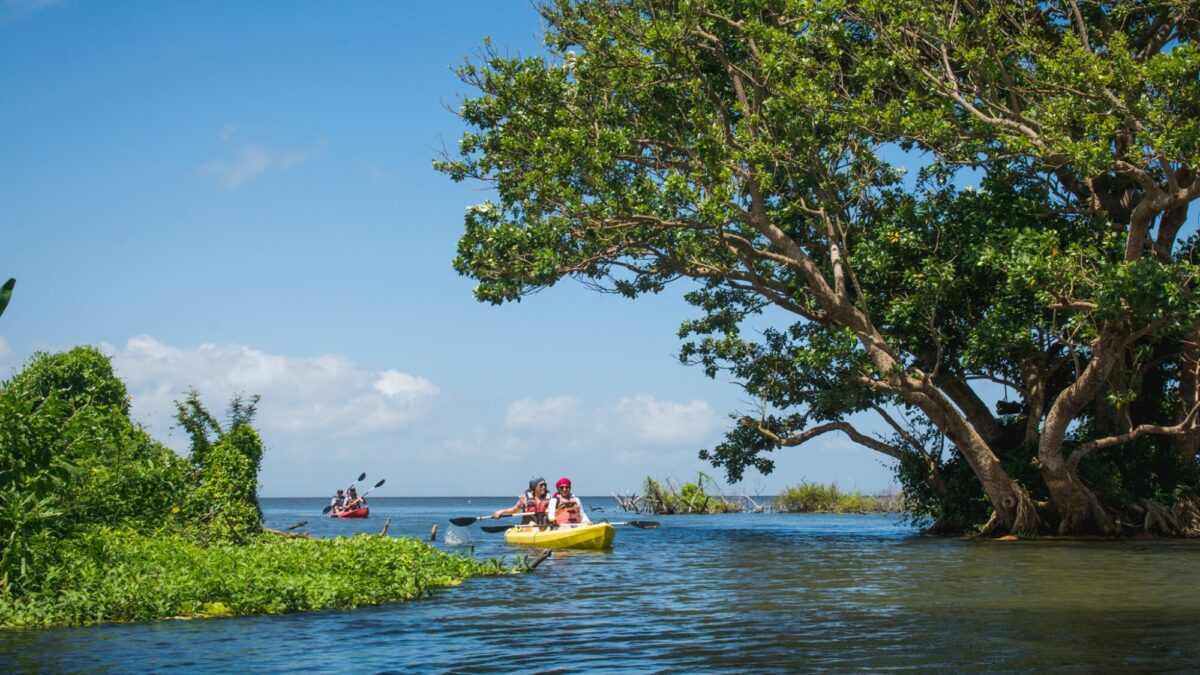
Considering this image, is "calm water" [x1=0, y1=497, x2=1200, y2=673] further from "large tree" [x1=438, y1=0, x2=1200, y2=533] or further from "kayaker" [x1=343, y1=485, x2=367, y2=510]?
"kayaker" [x1=343, y1=485, x2=367, y2=510]

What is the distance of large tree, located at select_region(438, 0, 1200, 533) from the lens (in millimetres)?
23766

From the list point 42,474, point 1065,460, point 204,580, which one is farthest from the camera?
point 1065,460

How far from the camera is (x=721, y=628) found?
43.8 ft

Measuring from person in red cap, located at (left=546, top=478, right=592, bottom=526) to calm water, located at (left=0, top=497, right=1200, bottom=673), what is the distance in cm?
786

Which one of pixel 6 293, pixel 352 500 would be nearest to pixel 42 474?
pixel 6 293

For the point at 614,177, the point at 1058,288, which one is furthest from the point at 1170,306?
the point at 614,177

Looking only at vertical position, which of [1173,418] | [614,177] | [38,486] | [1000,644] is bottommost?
[1000,644]

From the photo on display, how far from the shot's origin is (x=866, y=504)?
67.6 meters

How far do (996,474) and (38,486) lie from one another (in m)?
23.6

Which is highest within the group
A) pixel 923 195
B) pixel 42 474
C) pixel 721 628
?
pixel 923 195

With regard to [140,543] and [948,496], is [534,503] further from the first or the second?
[140,543]

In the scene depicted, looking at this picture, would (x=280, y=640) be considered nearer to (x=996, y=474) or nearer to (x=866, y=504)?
(x=996, y=474)

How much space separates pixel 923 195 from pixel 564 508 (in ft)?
41.9

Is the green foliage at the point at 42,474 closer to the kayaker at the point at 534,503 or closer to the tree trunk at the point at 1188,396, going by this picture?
the kayaker at the point at 534,503
